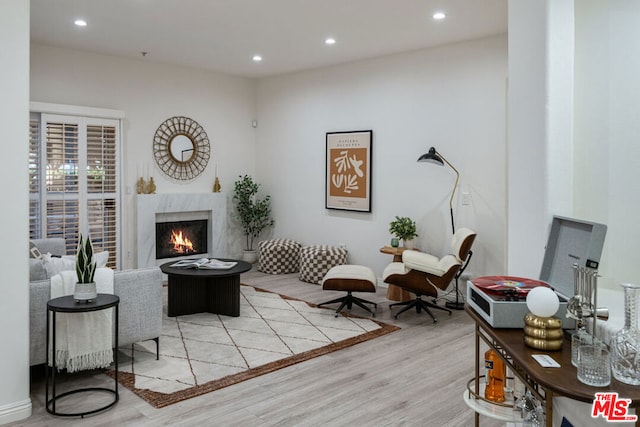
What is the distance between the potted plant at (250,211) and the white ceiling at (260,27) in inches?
79.7

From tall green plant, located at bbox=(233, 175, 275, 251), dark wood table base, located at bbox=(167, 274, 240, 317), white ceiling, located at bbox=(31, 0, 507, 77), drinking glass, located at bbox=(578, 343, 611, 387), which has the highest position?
Answer: white ceiling, located at bbox=(31, 0, 507, 77)

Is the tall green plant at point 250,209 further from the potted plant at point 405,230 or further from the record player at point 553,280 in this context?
the record player at point 553,280

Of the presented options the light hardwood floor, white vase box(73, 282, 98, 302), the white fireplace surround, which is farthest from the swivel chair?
the white fireplace surround

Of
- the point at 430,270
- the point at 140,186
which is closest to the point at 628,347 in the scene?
the point at 430,270

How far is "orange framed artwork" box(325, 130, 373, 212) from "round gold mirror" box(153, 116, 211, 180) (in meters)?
1.95

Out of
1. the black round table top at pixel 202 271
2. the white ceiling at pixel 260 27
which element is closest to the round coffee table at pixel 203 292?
the black round table top at pixel 202 271

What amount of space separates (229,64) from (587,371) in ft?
21.2

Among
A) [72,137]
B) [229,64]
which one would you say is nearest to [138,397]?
[72,137]

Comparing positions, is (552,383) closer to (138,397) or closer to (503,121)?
(138,397)

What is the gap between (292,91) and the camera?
7.53 meters

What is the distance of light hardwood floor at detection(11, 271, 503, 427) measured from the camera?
9.18 ft

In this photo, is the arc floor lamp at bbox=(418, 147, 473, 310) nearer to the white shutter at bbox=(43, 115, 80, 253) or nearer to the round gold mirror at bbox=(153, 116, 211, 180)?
the round gold mirror at bbox=(153, 116, 211, 180)

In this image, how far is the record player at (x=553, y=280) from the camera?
5.62 feet

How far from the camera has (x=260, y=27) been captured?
5.09m
